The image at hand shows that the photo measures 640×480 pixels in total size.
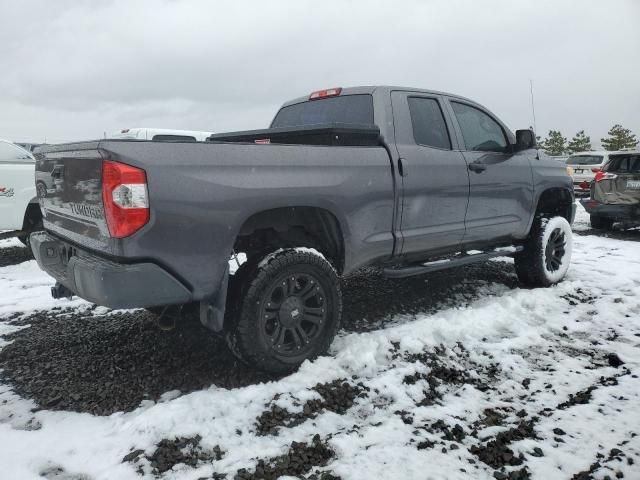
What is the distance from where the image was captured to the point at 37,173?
11.7 feet

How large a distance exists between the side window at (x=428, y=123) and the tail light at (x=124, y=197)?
7.55ft

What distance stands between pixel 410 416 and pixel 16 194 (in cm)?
645

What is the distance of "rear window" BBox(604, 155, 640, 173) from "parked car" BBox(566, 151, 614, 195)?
6.57m

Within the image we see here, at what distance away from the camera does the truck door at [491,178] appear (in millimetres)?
4391

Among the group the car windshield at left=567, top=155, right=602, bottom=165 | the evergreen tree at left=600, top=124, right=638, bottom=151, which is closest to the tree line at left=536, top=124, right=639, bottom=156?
the evergreen tree at left=600, top=124, right=638, bottom=151

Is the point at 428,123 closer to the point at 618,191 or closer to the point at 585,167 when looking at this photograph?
the point at 618,191

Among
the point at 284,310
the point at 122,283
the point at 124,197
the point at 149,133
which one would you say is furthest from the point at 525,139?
the point at 149,133


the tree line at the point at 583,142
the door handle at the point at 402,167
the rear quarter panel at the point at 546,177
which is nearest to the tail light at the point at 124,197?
the door handle at the point at 402,167

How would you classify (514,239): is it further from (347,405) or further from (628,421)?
(347,405)

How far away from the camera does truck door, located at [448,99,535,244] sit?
14.4ft

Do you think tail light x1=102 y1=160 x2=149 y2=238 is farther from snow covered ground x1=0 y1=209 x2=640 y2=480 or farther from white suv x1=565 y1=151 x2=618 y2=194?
white suv x1=565 y1=151 x2=618 y2=194

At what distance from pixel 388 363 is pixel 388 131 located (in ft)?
5.77

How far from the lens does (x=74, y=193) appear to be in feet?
9.47

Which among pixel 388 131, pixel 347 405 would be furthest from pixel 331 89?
pixel 347 405
